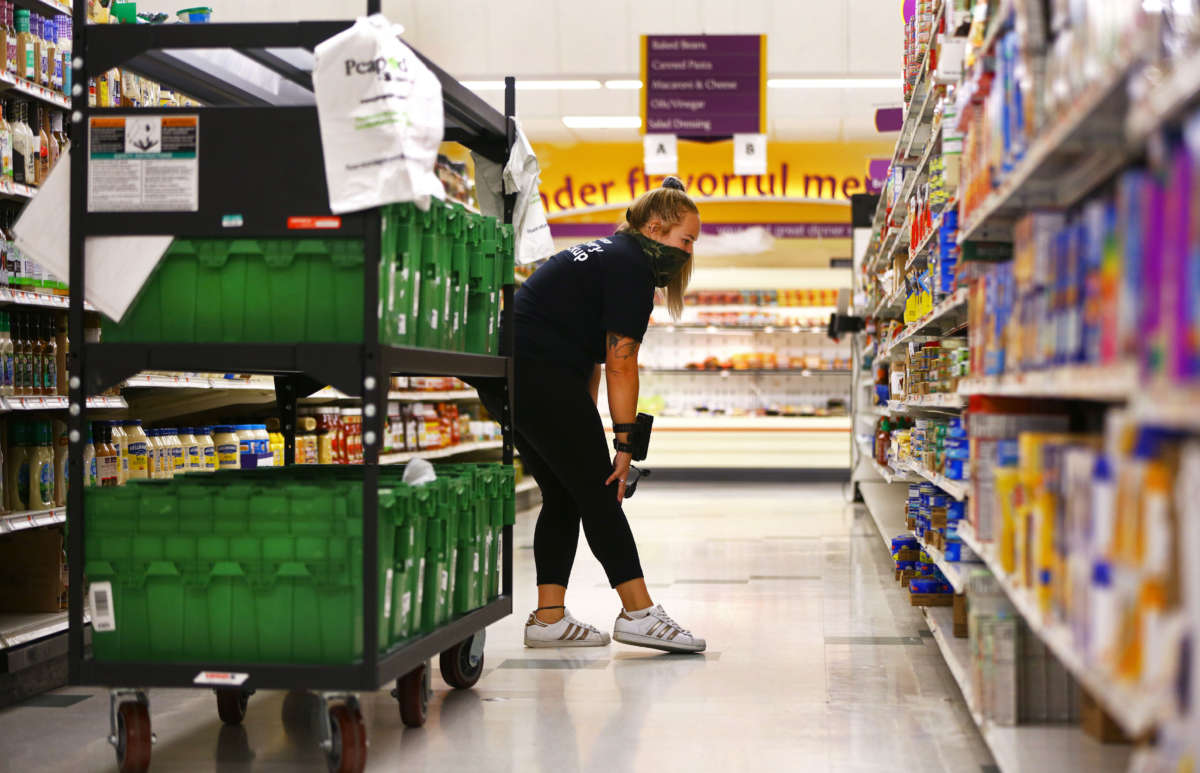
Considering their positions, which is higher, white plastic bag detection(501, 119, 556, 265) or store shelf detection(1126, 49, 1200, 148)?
white plastic bag detection(501, 119, 556, 265)

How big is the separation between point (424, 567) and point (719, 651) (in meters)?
1.51

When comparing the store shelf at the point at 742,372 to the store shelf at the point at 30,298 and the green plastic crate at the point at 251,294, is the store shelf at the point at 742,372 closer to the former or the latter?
the store shelf at the point at 30,298

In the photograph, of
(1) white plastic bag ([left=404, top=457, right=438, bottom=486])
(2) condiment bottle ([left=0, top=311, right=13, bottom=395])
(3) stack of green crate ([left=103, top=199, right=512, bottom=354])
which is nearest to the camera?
(3) stack of green crate ([left=103, top=199, right=512, bottom=354])

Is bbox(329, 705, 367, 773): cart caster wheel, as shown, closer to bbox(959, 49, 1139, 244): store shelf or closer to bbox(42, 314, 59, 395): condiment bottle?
bbox(959, 49, 1139, 244): store shelf

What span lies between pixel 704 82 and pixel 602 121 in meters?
2.20

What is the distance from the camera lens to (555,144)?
13.3 meters

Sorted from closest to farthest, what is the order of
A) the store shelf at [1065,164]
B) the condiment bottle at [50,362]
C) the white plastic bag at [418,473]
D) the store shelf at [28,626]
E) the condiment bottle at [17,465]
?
the store shelf at [1065,164], the white plastic bag at [418,473], the store shelf at [28,626], the condiment bottle at [17,465], the condiment bottle at [50,362]

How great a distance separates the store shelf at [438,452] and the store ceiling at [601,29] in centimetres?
280

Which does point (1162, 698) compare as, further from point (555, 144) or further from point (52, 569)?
point (555, 144)

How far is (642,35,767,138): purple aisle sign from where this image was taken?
952 cm

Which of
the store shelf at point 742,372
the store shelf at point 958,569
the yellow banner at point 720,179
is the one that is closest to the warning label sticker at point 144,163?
the store shelf at point 958,569

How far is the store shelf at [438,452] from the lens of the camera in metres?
7.02

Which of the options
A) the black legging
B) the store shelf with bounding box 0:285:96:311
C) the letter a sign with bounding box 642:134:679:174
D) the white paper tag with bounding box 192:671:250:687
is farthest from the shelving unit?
the letter a sign with bounding box 642:134:679:174

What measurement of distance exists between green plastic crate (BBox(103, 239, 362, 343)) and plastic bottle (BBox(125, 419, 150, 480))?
1.49 m
